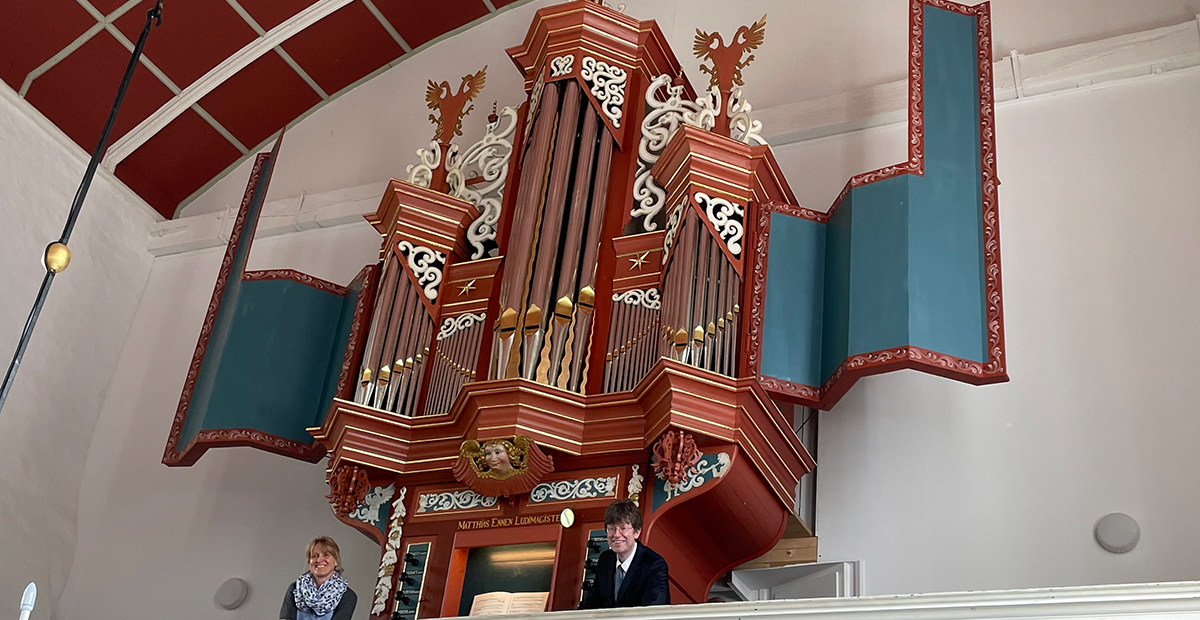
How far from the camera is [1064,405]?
7.07 m

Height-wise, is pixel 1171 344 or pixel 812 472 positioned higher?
pixel 1171 344

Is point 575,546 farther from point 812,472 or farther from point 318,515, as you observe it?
point 318,515

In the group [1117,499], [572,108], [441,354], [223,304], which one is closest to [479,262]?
[441,354]

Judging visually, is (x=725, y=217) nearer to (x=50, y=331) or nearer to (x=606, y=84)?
(x=606, y=84)

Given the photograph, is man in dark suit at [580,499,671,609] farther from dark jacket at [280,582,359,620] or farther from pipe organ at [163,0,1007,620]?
dark jacket at [280,582,359,620]

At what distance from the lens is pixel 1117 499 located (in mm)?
6684

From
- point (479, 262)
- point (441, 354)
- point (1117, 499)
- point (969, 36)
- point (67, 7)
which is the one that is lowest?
point (1117, 499)

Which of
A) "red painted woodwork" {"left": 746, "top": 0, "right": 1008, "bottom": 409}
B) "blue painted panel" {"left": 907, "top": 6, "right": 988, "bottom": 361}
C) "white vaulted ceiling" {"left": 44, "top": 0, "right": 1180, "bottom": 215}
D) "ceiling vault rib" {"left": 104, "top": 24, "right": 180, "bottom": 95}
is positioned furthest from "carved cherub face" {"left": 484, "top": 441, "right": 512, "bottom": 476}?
"ceiling vault rib" {"left": 104, "top": 24, "right": 180, "bottom": 95}

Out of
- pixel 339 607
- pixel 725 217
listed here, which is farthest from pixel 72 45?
pixel 339 607

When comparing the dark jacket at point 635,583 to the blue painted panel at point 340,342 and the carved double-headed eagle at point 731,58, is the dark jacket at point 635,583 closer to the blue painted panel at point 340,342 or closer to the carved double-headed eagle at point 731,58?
the blue painted panel at point 340,342

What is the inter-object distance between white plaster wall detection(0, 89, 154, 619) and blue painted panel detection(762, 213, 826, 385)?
5.54m

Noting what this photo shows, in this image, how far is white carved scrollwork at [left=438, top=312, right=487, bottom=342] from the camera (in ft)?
24.8

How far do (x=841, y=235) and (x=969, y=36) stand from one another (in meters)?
1.56

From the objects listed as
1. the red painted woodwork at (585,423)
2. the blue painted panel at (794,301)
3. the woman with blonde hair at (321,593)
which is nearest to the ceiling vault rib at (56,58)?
the red painted woodwork at (585,423)
